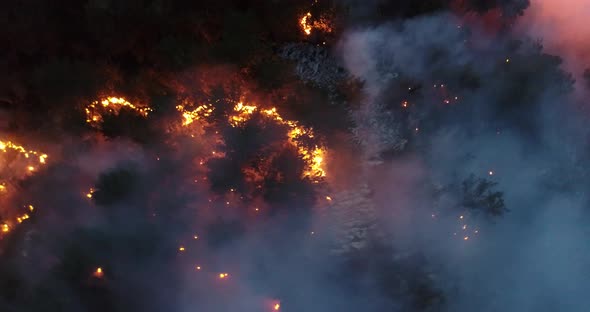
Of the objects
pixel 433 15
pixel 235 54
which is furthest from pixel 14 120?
pixel 433 15

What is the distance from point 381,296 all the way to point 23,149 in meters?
2.96

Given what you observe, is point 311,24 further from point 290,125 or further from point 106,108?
point 106,108

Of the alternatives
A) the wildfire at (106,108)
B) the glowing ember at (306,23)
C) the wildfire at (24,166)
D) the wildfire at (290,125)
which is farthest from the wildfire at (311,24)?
the wildfire at (24,166)

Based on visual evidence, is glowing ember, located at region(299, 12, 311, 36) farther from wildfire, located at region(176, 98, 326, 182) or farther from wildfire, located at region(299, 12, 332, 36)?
wildfire, located at region(176, 98, 326, 182)

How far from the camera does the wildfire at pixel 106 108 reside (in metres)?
3.45

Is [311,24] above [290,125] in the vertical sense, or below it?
above

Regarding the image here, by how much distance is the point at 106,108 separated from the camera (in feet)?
11.5

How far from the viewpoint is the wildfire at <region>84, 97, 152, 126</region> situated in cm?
345

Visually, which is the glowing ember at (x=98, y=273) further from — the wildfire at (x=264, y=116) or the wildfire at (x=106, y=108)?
the wildfire at (x=264, y=116)

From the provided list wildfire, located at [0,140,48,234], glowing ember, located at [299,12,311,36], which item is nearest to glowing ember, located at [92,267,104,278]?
wildfire, located at [0,140,48,234]

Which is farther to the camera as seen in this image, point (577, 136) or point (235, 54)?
point (577, 136)

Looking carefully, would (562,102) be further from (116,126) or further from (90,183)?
(90,183)

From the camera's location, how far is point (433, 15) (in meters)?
3.69

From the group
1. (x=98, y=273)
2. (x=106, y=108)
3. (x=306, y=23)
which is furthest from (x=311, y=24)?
(x=98, y=273)
